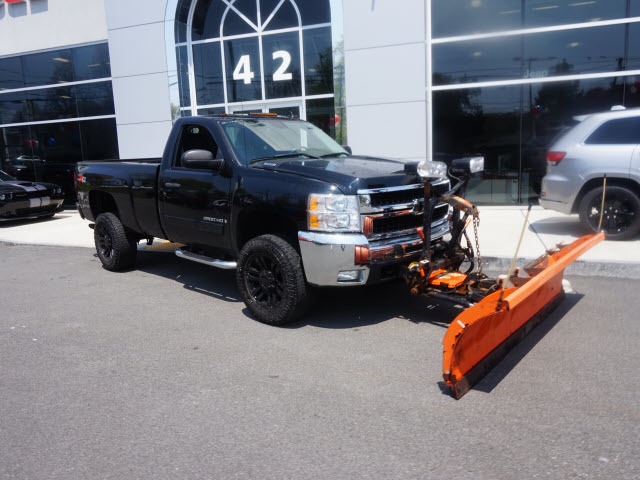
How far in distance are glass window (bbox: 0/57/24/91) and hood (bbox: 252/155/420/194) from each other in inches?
562

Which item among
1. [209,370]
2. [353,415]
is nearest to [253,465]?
[353,415]

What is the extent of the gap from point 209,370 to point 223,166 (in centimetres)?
223

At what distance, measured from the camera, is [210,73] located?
45.2ft

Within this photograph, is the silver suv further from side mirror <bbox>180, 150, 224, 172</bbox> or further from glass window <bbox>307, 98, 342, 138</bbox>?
glass window <bbox>307, 98, 342, 138</bbox>

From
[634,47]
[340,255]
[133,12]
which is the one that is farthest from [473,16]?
[340,255]

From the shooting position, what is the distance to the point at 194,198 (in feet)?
19.1

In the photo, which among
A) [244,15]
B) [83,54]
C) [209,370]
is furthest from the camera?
[83,54]

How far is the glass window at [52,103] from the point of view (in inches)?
610

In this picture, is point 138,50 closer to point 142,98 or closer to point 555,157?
point 142,98

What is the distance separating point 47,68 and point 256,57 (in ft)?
22.7

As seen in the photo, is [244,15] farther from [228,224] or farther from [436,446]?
[436,446]

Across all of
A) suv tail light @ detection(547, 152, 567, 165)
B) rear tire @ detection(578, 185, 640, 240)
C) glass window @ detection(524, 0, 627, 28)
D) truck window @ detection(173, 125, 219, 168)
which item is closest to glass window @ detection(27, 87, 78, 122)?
truck window @ detection(173, 125, 219, 168)

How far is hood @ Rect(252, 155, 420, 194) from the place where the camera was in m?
4.71

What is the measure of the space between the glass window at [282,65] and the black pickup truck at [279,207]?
678 centimetres
